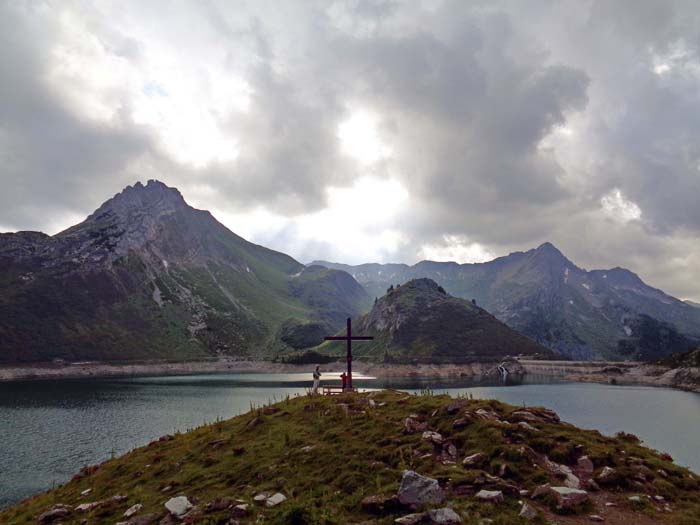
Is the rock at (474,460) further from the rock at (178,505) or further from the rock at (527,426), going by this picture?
the rock at (178,505)

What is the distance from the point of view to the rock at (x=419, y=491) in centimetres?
1784

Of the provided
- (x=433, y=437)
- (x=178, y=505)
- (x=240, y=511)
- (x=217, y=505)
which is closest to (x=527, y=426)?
(x=433, y=437)

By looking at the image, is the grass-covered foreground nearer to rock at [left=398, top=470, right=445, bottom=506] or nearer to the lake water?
rock at [left=398, top=470, right=445, bottom=506]

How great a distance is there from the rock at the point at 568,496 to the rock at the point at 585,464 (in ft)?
8.80

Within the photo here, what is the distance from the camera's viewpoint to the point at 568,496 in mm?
17531

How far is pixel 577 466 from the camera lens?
20.9 m

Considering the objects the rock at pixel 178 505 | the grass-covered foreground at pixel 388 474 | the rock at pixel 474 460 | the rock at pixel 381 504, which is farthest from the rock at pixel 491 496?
the rock at pixel 178 505

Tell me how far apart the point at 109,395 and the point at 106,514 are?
4894 inches

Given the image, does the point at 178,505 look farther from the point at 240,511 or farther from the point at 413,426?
the point at 413,426

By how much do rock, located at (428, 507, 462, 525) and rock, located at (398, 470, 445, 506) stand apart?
95cm

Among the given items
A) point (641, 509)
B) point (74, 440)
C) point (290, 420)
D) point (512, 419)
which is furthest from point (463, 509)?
point (74, 440)

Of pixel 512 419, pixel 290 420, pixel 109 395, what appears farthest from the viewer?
pixel 109 395

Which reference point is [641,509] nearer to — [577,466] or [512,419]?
[577,466]

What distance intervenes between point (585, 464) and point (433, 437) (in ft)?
23.2
